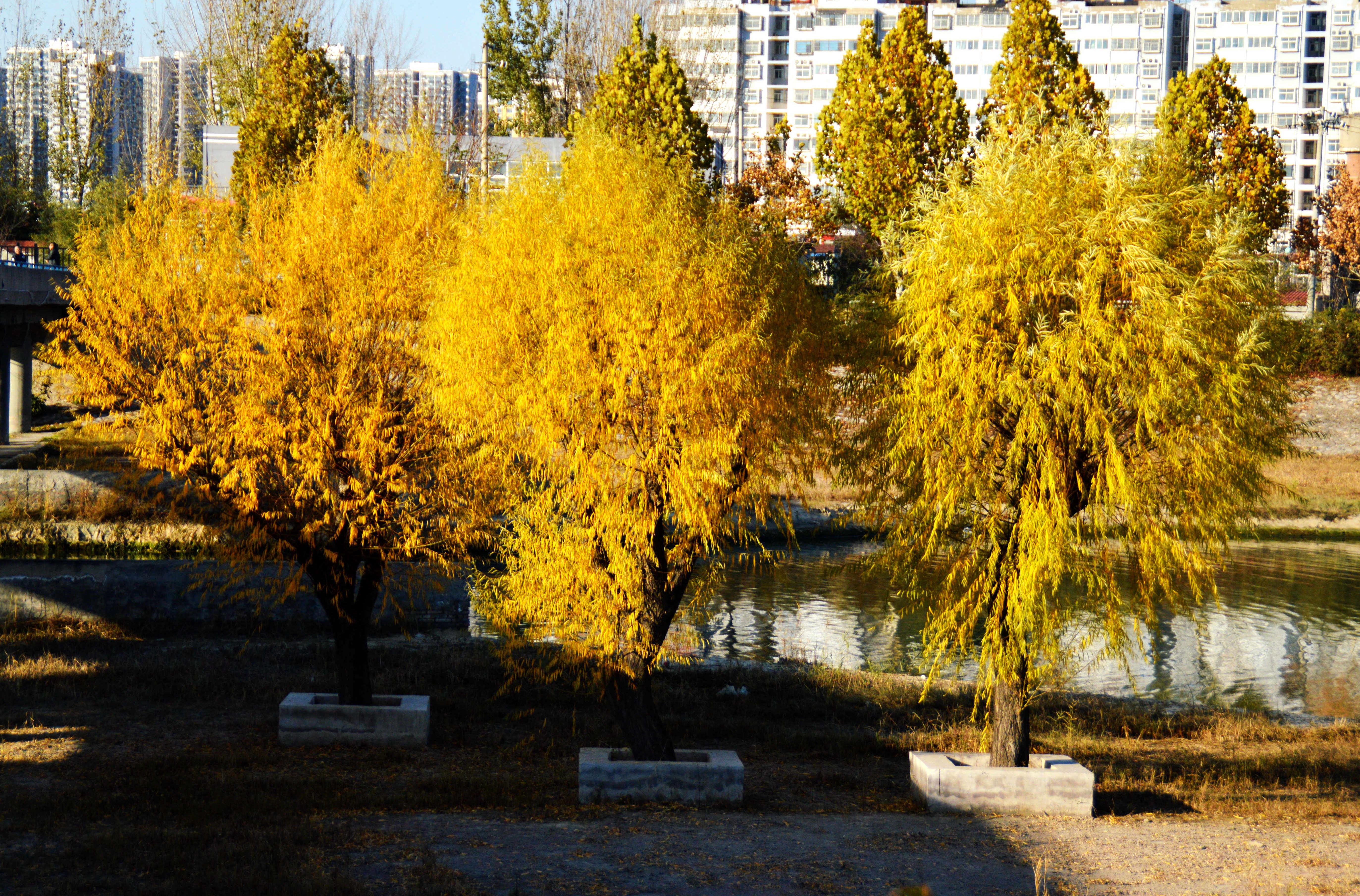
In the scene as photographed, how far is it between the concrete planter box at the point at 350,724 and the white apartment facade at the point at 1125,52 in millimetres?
98875

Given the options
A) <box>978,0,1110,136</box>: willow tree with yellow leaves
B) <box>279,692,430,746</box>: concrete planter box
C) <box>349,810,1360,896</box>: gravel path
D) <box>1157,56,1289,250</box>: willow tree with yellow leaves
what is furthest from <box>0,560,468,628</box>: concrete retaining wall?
<box>1157,56,1289,250</box>: willow tree with yellow leaves

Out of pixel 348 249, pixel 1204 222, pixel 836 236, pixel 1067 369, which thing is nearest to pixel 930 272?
pixel 1067 369

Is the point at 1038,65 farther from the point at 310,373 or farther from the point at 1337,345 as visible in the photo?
the point at 310,373

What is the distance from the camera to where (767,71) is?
12581cm

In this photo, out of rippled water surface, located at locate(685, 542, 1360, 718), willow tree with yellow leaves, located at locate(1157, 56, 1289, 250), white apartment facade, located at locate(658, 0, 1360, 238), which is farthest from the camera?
white apartment facade, located at locate(658, 0, 1360, 238)

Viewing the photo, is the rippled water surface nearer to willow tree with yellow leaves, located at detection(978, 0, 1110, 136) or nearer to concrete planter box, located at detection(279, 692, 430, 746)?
concrete planter box, located at detection(279, 692, 430, 746)

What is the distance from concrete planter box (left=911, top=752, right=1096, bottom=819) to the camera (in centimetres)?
1339

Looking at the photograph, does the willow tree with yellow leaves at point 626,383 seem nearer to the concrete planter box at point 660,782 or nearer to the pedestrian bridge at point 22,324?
the concrete planter box at point 660,782

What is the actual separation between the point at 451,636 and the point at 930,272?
1589cm

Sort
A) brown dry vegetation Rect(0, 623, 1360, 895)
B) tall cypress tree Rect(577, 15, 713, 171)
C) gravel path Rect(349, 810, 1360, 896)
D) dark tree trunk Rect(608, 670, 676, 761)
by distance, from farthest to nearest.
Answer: tall cypress tree Rect(577, 15, 713, 171), dark tree trunk Rect(608, 670, 676, 761), brown dry vegetation Rect(0, 623, 1360, 895), gravel path Rect(349, 810, 1360, 896)

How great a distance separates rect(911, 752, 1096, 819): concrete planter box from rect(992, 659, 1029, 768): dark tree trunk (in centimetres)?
33

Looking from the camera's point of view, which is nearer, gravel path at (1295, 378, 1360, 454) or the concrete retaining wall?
the concrete retaining wall

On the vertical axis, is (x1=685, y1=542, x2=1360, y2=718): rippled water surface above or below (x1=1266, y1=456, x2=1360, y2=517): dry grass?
below

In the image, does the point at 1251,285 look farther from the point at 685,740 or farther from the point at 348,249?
the point at 348,249
